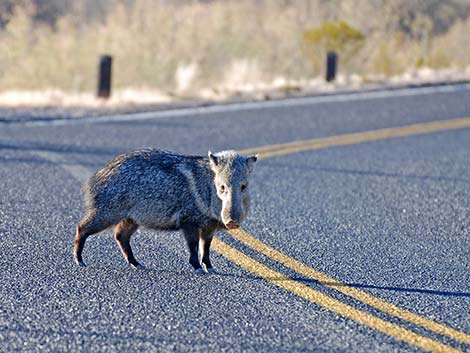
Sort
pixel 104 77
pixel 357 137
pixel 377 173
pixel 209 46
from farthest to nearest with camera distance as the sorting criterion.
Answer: pixel 209 46 < pixel 104 77 < pixel 357 137 < pixel 377 173

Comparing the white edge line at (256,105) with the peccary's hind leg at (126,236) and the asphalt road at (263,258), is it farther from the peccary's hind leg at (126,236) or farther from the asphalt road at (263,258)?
the peccary's hind leg at (126,236)

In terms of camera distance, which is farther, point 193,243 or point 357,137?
point 357,137

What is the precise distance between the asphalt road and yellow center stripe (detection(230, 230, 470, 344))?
0.07 ft

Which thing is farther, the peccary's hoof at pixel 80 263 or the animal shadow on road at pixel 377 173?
the animal shadow on road at pixel 377 173

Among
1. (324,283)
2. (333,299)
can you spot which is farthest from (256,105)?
A: (333,299)

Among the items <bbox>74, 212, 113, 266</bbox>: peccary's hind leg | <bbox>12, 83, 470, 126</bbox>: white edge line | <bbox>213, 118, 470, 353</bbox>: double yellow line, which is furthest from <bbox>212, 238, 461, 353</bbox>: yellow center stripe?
<bbox>12, 83, 470, 126</bbox>: white edge line

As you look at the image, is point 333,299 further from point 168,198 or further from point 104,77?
point 104,77

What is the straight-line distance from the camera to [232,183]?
20.1 feet

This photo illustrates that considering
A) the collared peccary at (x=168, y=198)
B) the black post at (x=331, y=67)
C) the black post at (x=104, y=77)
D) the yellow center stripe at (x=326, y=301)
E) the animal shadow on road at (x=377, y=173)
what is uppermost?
the black post at (x=331, y=67)

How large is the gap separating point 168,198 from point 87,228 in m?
0.49

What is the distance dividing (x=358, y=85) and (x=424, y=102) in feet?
6.82

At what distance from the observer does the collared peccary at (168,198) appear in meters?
6.26

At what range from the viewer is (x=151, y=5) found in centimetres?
3091

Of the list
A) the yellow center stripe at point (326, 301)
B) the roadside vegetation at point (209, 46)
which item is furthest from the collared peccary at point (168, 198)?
the roadside vegetation at point (209, 46)
